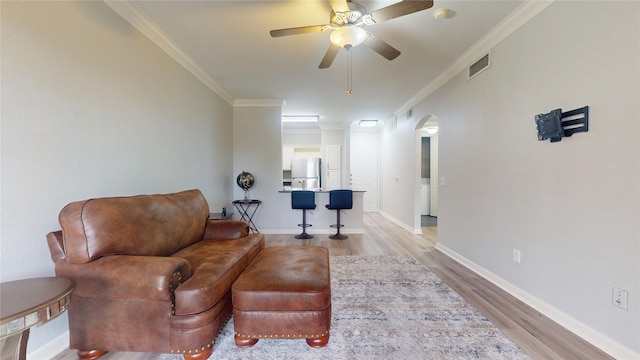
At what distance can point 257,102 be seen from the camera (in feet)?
15.7

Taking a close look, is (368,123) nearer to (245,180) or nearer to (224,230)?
(245,180)

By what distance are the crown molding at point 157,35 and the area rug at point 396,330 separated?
268 cm

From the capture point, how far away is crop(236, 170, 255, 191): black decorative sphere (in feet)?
15.2

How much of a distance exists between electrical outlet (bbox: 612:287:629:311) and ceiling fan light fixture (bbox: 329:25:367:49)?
2395mm

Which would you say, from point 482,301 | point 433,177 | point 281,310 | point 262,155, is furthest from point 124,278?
point 433,177

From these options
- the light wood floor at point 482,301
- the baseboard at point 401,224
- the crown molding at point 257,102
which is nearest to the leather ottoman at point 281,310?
the light wood floor at point 482,301

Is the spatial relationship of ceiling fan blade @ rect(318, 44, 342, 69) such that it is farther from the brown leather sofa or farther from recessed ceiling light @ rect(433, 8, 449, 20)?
the brown leather sofa

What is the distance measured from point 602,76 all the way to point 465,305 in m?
1.92

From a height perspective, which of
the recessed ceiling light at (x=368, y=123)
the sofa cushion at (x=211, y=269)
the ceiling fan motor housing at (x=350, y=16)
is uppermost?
the recessed ceiling light at (x=368, y=123)

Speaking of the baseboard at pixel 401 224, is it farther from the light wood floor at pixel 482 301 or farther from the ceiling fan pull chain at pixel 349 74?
the ceiling fan pull chain at pixel 349 74

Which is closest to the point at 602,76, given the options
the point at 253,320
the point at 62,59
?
the point at 253,320

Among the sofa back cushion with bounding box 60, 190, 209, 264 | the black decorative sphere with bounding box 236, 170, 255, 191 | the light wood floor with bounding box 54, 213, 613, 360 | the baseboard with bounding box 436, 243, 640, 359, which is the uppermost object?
the black decorative sphere with bounding box 236, 170, 255, 191

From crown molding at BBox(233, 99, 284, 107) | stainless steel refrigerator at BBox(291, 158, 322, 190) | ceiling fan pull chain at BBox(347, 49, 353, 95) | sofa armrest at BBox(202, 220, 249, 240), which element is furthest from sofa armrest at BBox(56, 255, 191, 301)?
stainless steel refrigerator at BBox(291, 158, 322, 190)

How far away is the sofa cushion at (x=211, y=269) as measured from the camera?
1.41 m
